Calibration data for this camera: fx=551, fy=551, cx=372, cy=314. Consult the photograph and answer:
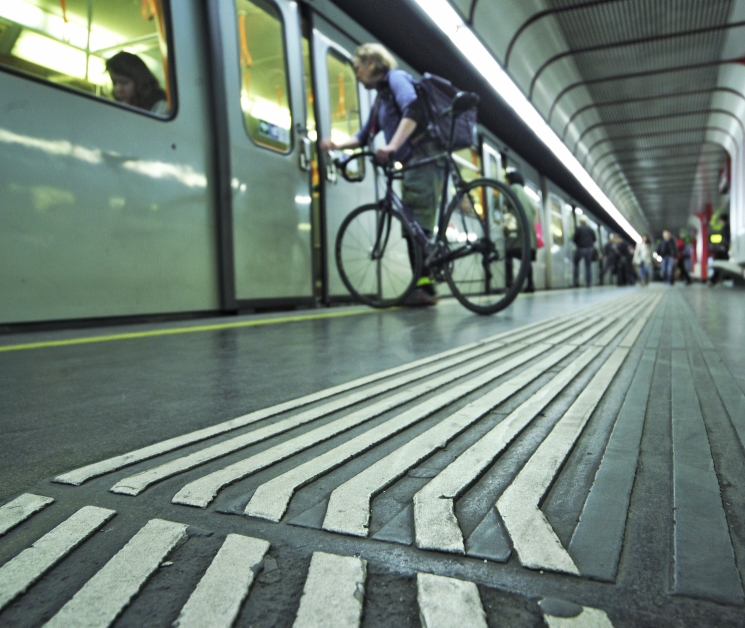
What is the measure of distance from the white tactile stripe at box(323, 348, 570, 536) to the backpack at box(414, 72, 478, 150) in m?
3.13

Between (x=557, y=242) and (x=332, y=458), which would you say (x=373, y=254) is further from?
(x=557, y=242)

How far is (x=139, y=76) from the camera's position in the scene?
361cm

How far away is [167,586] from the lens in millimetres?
474

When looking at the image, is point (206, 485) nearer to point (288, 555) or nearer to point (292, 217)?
point (288, 555)

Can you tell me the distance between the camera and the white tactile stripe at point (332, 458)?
63cm

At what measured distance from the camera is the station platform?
444 millimetres

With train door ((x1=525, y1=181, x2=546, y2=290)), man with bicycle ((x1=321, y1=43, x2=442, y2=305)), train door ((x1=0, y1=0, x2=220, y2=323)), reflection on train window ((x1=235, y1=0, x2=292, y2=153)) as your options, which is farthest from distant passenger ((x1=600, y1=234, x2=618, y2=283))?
train door ((x1=0, y1=0, x2=220, y2=323))

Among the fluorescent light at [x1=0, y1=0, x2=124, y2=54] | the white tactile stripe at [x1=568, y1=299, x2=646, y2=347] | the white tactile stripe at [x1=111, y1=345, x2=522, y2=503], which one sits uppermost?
the fluorescent light at [x1=0, y1=0, x2=124, y2=54]

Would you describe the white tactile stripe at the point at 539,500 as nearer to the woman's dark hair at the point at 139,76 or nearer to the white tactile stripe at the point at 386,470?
the white tactile stripe at the point at 386,470

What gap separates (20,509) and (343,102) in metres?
5.79

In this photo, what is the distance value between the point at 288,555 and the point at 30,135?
311 cm

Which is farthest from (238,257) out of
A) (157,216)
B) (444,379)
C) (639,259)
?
(639,259)

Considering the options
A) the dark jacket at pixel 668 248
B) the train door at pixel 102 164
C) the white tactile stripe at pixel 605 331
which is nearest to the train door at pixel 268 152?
the train door at pixel 102 164

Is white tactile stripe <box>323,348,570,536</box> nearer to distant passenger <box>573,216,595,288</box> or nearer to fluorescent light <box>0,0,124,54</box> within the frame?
fluorescent light <box>0,0,124,54</box>
